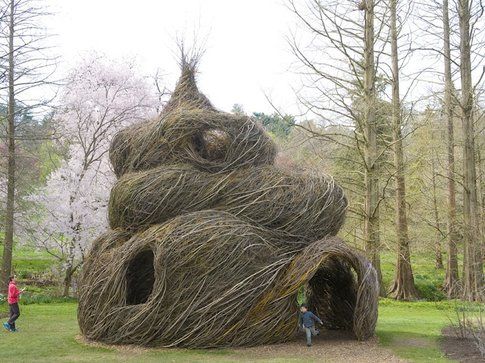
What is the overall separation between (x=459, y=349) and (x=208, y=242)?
5562mm

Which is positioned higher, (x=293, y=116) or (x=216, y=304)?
(x=293, y=116)

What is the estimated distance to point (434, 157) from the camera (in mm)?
26641

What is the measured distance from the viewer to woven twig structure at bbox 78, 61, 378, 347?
1113cm

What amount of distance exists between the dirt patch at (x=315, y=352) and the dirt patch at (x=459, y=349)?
1205mm

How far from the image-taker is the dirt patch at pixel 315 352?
10.6 meters

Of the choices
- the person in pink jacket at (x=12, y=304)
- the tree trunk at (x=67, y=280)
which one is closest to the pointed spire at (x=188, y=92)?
the person in pink jacket at (x=12, y=304)

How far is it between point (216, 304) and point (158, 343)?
1.39m

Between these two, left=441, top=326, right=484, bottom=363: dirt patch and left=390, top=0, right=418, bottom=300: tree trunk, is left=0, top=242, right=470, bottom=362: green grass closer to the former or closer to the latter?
left=441, top=326, right=484, bottom=363: dirt patch

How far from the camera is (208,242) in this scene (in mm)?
11156

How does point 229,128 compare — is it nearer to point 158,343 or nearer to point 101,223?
point 158,343

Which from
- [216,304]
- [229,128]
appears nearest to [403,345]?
[216,304]

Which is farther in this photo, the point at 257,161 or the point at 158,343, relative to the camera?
the point at 257,161

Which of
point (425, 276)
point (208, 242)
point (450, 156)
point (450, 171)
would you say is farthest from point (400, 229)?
point (208, 242)

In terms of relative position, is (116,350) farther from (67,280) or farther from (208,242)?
(67,280)
